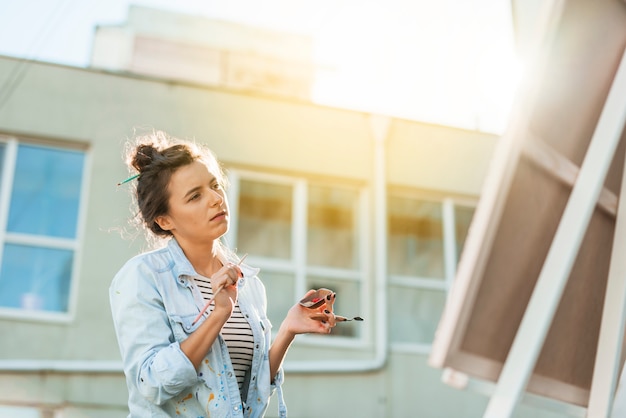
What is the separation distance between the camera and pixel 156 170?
100 inches

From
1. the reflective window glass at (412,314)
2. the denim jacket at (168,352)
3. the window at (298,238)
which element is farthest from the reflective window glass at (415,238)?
the denim jacket at (168,352)

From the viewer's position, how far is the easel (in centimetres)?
192

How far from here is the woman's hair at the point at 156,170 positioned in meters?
2.53

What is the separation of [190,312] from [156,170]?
0.43 meters

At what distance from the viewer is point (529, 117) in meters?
1.98

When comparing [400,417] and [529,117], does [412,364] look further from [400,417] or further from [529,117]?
[529,117]

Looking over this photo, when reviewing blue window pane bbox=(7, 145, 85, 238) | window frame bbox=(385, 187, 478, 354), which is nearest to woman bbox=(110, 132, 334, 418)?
blue window pane bbox=(7, 145, 85, 238)

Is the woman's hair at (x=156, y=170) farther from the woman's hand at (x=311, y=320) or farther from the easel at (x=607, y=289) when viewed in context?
the easel at (x=607, y=289)

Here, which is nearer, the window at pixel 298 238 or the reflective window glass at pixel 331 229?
the window at pixel 298 238

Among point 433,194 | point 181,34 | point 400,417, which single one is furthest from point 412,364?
point 181,34

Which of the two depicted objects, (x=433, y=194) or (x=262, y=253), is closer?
(x=262, y=253)

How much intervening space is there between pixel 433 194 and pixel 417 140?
576mm

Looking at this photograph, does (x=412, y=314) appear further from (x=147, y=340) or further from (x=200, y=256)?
(x=147, y=340)

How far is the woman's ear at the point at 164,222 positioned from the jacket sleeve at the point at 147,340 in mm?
186
